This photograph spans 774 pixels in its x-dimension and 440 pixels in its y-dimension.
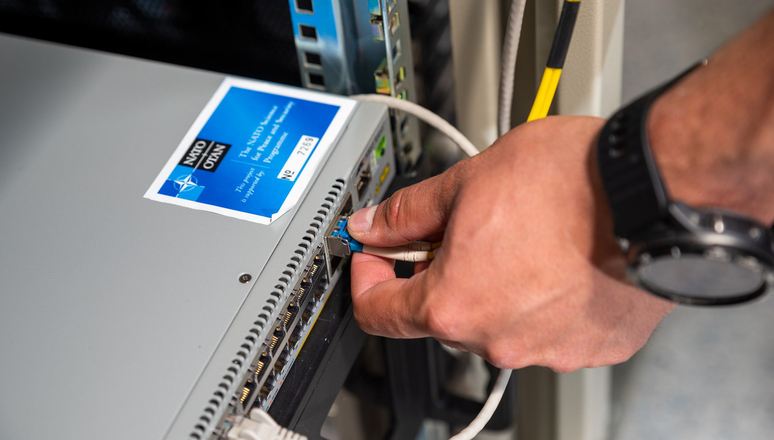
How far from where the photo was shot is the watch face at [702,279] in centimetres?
42

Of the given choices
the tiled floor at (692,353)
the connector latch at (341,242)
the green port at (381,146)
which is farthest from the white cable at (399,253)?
the tiled floor at (692,353)

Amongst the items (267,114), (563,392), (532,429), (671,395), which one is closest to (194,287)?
(267,114)

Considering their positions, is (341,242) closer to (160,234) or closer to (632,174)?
(160,234)

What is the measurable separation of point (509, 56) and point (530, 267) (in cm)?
25

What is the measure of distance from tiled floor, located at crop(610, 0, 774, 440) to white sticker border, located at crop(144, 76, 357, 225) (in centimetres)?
88

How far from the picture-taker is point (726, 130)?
0.41m

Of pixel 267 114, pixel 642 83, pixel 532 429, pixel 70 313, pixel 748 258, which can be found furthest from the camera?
pixel 642 83

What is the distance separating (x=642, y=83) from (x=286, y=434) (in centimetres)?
112

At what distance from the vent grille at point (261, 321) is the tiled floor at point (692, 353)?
0.96 meters

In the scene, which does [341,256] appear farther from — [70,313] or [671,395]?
[671,395]

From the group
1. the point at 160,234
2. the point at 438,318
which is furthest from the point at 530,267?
the point at 160,234

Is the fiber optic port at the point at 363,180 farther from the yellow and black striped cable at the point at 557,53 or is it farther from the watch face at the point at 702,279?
the watch face at the point at 702,279

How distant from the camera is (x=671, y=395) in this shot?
4.74 feet

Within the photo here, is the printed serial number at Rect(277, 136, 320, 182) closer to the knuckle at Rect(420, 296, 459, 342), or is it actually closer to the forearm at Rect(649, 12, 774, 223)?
the knuckle at Rect(420, 296, 459, 342)
